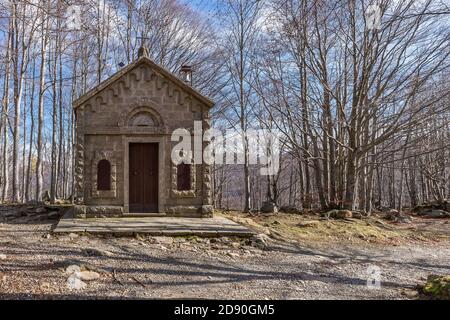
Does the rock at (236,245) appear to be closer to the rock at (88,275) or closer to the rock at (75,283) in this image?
the rock at (88,275)

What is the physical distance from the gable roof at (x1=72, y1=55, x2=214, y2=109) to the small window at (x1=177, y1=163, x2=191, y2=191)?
2213 mm

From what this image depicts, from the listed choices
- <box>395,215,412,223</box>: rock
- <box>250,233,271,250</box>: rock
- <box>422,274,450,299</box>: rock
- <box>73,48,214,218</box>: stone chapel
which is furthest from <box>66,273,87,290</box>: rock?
<box>395,215,412,223</box>: rock

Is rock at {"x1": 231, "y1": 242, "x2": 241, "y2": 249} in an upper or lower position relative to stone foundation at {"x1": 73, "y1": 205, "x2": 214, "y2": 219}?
lower

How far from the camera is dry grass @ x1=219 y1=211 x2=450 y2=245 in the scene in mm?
10499

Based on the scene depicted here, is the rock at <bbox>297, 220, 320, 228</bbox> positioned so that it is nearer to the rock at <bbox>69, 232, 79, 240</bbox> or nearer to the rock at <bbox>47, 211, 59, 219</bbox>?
the rock at <bbox>69, 232, 79, 240</bbox>

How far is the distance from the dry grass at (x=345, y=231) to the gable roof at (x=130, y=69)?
4521mm

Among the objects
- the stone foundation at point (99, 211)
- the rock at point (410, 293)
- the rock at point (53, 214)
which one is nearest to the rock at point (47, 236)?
the stone foundation at point (99, 211)

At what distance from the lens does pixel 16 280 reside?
5641mm

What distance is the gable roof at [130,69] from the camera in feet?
38.1

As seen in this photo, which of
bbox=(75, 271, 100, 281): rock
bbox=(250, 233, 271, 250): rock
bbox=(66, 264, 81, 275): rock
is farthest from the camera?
bbox=(250, 233, 271, 250): rock

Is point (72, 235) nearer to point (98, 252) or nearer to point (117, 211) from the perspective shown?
point (98, 252)
